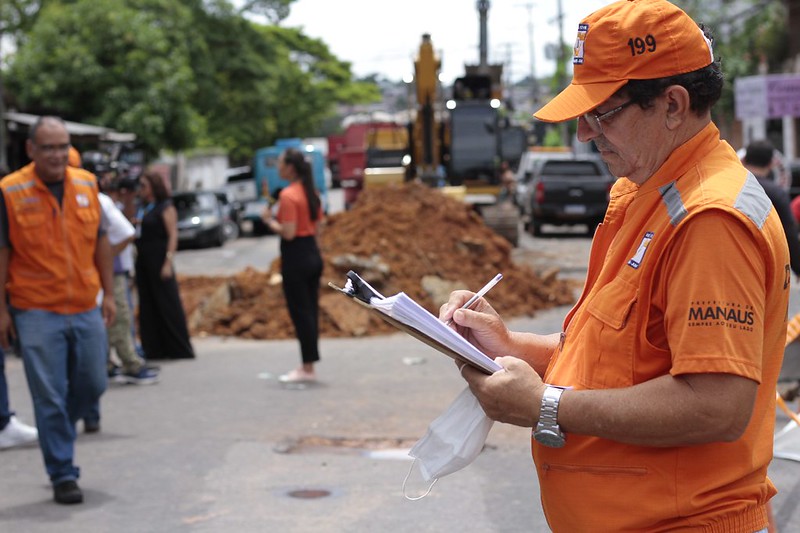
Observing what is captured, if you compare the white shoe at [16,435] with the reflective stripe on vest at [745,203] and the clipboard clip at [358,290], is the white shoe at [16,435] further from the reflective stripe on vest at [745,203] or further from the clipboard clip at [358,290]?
the reflective stripe on vest at [745,203]

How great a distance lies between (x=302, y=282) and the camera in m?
10.2

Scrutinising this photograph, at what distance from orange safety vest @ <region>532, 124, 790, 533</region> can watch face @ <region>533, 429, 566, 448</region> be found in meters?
0.04

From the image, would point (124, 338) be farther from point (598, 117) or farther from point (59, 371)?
point (598, 117)

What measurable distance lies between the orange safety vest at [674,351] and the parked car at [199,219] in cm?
2905

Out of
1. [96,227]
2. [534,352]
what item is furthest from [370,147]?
[534,352]

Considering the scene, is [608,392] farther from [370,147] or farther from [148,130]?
[148,130]

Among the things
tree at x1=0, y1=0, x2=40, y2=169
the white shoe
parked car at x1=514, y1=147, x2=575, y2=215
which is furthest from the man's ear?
tree at x1=0, y1=0, x2=40, y2=169

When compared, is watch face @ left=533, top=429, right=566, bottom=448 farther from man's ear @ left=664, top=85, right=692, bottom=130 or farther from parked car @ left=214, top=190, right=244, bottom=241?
parked car @ left=214, top=190, right=244, bottom=241

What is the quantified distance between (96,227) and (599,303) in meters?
5.02

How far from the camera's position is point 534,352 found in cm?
286

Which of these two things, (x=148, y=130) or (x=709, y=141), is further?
(x=148, y=130)

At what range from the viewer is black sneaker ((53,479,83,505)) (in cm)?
648

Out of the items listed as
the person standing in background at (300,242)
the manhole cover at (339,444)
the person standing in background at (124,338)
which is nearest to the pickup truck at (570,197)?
the person standing in background at (300,242)

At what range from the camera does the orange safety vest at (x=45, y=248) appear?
21.4 feet
